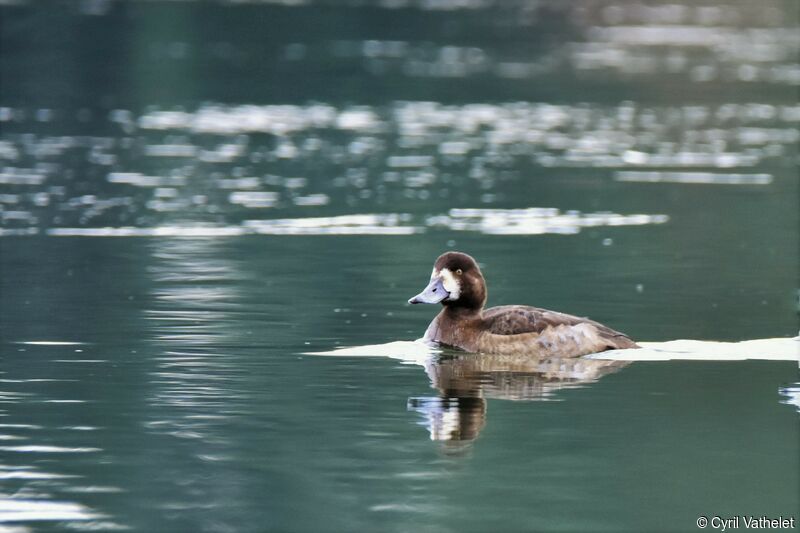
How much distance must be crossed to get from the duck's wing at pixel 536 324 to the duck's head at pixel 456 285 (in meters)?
0.37

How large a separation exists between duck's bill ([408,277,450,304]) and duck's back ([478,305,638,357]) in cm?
58

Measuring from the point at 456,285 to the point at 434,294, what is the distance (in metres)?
0.22

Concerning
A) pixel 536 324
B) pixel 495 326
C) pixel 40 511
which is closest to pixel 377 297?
pixel 495 326

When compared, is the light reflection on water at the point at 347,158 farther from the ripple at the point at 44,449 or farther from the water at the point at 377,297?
the ripple at the point at 44,449

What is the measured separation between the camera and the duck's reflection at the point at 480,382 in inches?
517

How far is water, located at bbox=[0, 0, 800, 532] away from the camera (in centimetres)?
1124

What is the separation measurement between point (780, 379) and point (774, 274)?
6.99 meters

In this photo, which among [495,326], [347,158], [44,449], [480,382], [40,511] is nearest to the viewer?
[40,511]

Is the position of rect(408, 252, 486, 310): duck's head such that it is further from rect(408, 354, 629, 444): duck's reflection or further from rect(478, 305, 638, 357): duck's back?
rect(408, 354, 629, 444): duck's reflection

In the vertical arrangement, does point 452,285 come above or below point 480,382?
above

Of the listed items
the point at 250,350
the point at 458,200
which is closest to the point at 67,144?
the point at 458,200

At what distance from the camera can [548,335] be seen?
52.6 feet

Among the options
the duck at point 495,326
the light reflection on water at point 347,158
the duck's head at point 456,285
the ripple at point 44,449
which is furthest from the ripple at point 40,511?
the light reflection on water at point 347,158

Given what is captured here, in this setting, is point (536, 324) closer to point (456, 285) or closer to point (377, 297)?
point (456, 285)
